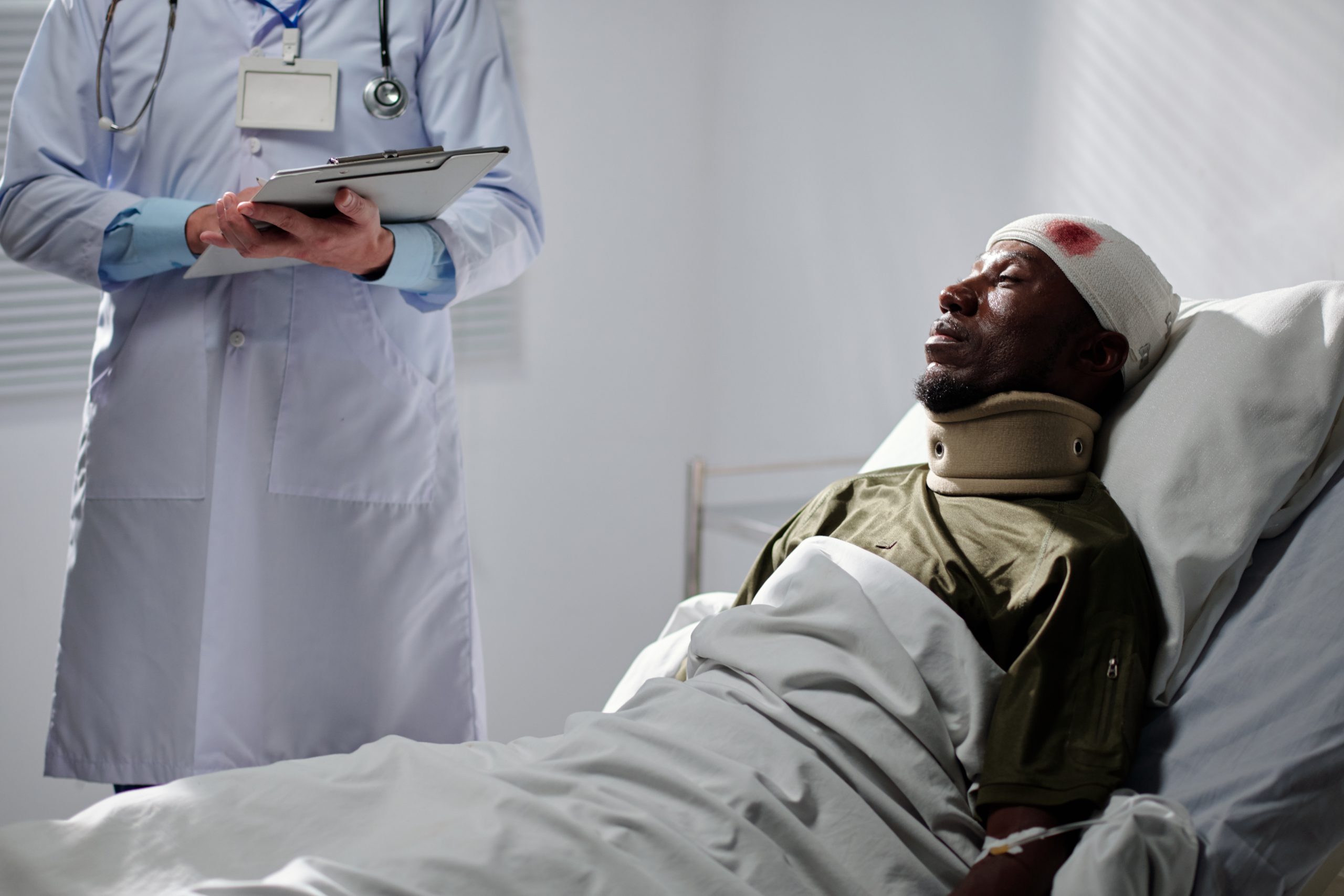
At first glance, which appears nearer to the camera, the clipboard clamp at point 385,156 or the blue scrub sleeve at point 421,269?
the clipboard clamp at point 385,156

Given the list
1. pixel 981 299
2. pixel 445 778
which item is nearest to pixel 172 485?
pixel 445 778

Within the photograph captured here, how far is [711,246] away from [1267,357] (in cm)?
217

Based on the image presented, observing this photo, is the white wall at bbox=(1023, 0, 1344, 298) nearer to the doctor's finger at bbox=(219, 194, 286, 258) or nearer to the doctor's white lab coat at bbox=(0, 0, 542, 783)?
the doctor's white lab coat at bbox=(0, 0, 542, 783)

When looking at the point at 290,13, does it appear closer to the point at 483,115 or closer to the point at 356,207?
the point at 483,115

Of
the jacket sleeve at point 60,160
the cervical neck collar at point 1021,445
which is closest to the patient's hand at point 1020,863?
the cervical neck collar at point 1021,445

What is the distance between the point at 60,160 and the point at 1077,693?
1.66 metres

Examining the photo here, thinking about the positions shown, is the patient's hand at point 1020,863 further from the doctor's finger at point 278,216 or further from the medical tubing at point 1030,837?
the doctor's finger at point 278,216

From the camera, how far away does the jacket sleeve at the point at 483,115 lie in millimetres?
1840

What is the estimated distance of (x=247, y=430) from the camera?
1.76m

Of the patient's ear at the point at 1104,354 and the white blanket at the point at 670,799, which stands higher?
the patient's ear at the point at 1104,354

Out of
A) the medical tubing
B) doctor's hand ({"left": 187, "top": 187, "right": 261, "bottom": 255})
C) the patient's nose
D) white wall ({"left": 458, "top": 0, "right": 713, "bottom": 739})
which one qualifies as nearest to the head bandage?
the patient's nose

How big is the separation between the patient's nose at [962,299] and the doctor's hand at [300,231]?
2.60 ft

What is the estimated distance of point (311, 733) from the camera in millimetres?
1804

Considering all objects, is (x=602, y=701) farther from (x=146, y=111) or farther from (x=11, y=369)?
(x=146, y=111)
